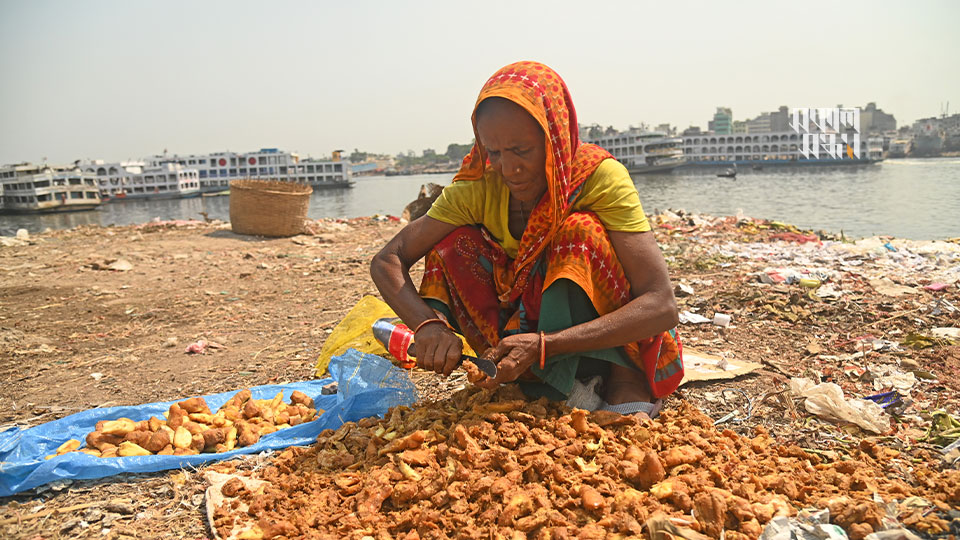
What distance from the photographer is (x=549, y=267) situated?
6.43 feet

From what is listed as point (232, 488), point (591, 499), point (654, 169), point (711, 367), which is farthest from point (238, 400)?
point (654, 169)

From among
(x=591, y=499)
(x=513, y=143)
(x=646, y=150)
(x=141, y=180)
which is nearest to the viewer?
(x=591, y=499)

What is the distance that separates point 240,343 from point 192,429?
5.02 ft

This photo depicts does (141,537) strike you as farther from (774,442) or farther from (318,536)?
(774,442)

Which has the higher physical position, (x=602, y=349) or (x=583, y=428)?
(x=602, y=349)

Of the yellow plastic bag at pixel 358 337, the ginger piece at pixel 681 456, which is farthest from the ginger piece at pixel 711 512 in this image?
the yellow plastic bag at pixel 358 337

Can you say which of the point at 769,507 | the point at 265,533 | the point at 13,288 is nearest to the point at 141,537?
the point at 265,533

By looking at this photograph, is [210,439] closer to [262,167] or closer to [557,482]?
[557,482]

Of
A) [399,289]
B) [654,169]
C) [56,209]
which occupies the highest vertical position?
[654,169]

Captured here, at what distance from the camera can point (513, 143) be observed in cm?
192

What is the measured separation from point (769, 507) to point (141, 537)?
1.59 metres

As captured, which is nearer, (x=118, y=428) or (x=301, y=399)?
(x=118, y=428)

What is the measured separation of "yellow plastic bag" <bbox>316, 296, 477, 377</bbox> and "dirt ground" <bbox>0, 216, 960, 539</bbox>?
0.47ft

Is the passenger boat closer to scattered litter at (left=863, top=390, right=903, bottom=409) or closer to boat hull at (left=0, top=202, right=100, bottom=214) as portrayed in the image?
boat hull at (left=0, top=202, right=100, bottom=214)
